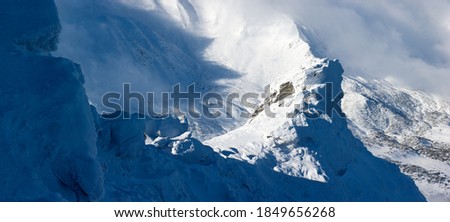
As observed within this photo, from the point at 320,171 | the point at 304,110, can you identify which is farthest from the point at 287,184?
the point at 304,110

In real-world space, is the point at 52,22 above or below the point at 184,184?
above

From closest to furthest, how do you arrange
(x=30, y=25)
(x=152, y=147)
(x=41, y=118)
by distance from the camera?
(x=41, y=118) → (x=30, y=25) → (x=152, y=147)

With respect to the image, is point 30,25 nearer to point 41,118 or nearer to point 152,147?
point 41,118

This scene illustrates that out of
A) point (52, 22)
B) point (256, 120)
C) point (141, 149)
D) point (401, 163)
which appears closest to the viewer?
point (52, 22)

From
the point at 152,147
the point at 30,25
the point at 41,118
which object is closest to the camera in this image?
the point at 41,118

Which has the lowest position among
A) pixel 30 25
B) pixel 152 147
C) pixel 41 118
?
pixel 152 147

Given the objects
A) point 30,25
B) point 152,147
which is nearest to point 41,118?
point 30,25

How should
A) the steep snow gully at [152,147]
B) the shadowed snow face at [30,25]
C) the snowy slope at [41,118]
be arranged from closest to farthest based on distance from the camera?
1. the snowy slope at [41,118]
2. the steep snow gully at [152,147]
3. the shadowed snow face at [30,25]

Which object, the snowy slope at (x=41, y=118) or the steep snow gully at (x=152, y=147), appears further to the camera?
the steep snow gully at (x=152, y=147)

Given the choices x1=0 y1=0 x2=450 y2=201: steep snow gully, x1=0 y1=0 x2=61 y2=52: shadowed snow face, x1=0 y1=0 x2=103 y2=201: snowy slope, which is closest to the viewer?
x1=0 y1=0 x2=103 y2=201: snowy slope

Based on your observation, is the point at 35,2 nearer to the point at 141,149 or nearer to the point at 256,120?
the point at 141,149

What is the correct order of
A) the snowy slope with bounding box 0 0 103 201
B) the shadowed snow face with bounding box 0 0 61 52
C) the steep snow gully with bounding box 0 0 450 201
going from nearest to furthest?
the snowy slope with bounding box 0 0 103 201 → the steep snow gully with bounding box 0 0 450 201 → the shadowed snow face with bounding box 0 0 61 52
